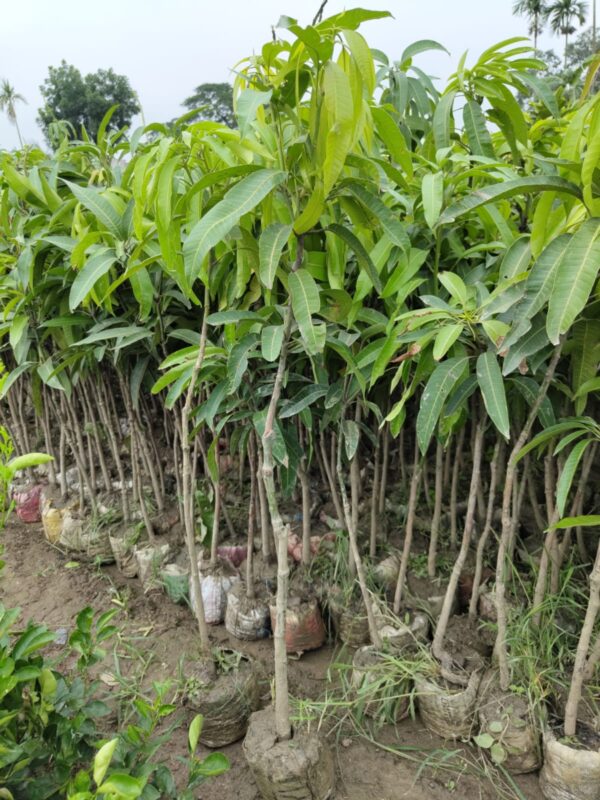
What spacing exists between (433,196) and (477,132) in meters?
0.27

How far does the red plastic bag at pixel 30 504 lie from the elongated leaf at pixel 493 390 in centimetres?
231

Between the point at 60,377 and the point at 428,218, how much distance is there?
1464mm

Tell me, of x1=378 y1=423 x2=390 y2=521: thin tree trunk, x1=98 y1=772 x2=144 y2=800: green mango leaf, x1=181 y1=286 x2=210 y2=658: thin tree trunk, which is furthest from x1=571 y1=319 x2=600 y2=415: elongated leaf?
x1=98 y1=772 x2=144 y2=800: green mango leaf

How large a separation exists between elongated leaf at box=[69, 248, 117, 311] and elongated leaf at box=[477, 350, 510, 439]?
3.10 feet

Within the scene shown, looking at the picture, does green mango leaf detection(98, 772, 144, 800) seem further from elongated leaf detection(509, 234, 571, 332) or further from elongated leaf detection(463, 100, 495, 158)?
elongated leaf detection(463, 100, 495, 158)

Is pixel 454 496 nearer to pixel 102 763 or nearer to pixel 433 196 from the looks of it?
pixel 433 196

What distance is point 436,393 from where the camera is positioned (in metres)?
1.12

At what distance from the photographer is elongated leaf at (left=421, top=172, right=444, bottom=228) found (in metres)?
1.13

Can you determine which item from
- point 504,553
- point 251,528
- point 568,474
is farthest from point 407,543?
point 568,474

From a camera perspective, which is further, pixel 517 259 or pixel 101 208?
pixel 101 208

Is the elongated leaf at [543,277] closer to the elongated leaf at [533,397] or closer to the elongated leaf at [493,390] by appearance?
the elongated leaf at [493,390]

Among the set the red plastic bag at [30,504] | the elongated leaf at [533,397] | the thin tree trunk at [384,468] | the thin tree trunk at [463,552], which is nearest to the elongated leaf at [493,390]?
the elongated leaf at [533,397]

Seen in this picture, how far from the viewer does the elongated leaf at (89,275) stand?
1.36m

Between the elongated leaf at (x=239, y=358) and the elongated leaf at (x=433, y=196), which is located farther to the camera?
the elongated leaf at (x=239, y=358)
